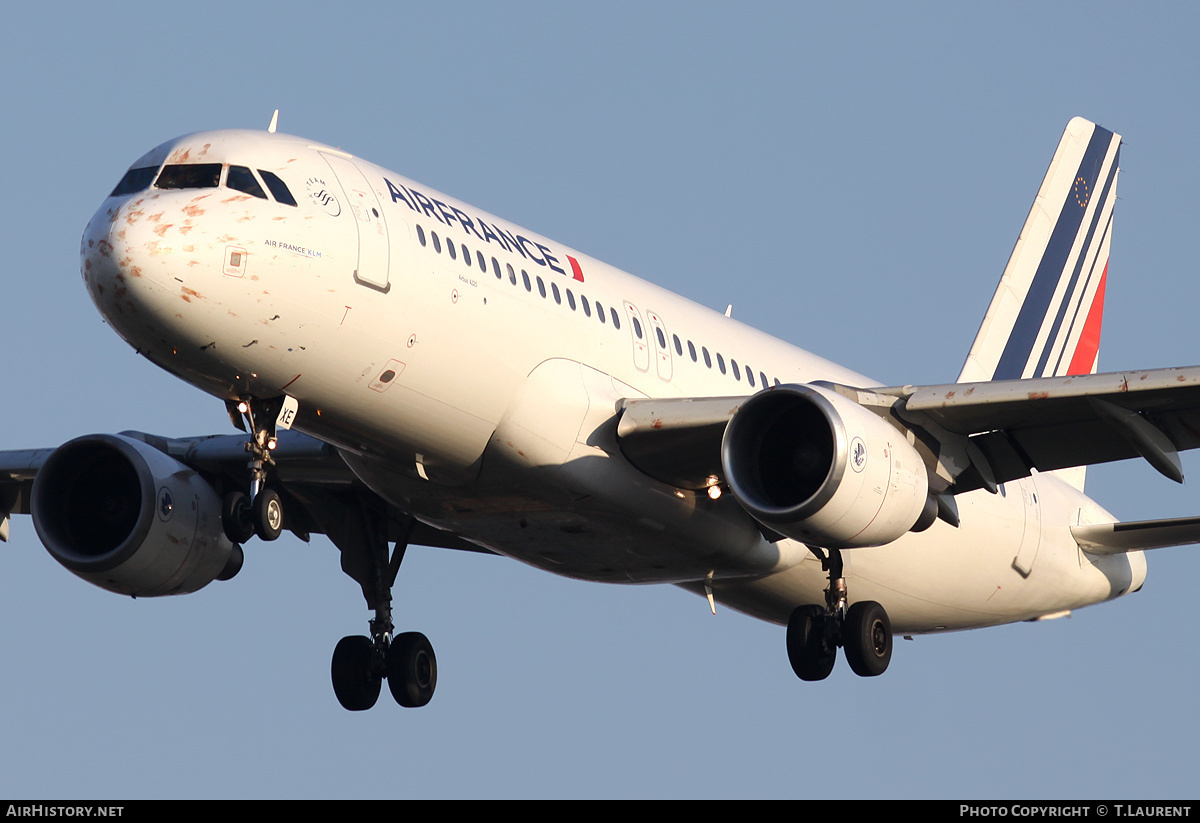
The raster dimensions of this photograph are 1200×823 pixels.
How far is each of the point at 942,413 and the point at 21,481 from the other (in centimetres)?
1506

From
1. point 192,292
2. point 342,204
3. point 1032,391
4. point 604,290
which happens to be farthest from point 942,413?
point 192,292

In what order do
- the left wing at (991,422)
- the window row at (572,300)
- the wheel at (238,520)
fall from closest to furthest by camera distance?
1. the wheel at (238,520)
2. the window row at (572,300)
3. the left wing at (991,422)

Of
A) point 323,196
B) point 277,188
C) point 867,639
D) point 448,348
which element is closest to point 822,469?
point 867,639

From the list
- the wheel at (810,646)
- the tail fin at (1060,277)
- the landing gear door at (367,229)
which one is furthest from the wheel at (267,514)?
the tail fin at (1060,277)

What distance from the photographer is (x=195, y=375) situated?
21000 mm

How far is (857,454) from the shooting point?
72.6 feet

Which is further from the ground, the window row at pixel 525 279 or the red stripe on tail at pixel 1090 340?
the red stripe on tail at pixel 1090 340

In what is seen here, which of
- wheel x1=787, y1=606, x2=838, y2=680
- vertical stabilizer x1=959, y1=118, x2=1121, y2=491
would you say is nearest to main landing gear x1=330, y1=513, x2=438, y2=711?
wheel x1=787, y1=606, x2=838, y2=680

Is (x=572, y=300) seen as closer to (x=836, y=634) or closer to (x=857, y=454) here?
(x=857, y=454)

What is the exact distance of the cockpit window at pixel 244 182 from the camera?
20.9m

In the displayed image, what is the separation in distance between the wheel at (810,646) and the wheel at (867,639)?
1.00 feet

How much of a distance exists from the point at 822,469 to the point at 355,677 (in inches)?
354

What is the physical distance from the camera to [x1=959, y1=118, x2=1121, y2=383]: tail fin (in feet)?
122

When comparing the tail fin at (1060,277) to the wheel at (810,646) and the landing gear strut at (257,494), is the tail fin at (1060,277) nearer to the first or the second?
the wheel at (810,646)
